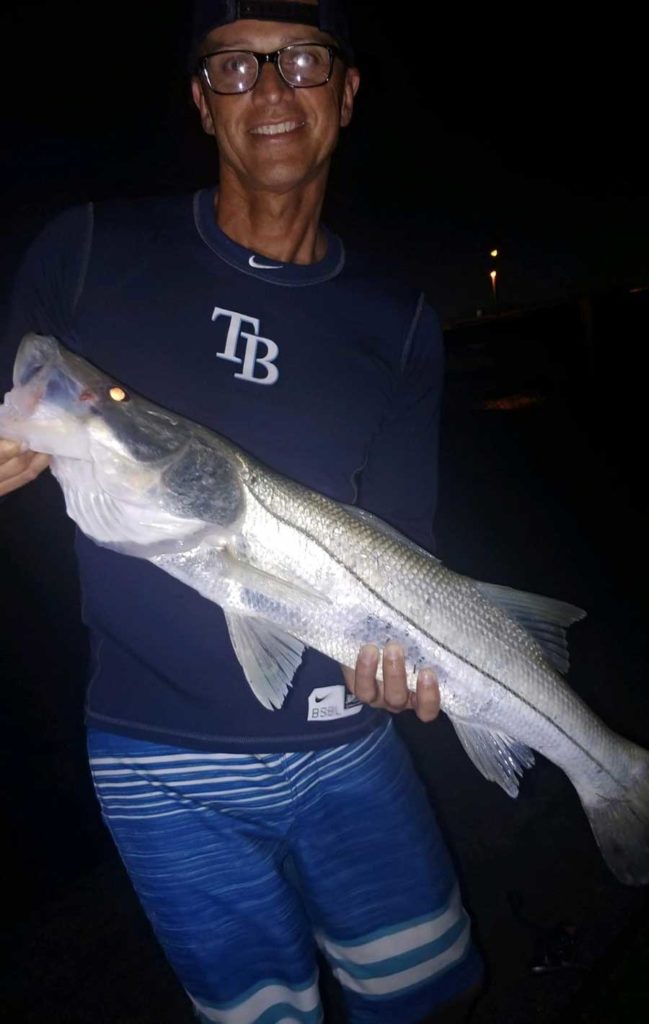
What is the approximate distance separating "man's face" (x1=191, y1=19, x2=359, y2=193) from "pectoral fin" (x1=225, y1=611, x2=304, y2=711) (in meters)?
1.46

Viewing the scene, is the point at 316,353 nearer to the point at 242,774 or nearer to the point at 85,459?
the point at 85,459

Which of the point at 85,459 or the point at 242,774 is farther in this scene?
the point at 242,774

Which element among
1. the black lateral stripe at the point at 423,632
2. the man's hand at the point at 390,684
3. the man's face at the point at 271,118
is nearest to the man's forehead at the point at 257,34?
the man's face at the point at 271,118

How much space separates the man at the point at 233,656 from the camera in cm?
193

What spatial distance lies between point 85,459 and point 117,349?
46cm

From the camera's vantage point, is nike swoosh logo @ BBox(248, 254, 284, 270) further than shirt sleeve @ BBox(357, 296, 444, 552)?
No

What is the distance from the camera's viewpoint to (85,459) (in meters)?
1.75

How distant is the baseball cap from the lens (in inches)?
81.0

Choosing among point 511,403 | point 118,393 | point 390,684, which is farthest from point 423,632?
point 511,403

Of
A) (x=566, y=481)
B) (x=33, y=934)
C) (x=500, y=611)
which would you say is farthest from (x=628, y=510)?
(x=33, y=934)

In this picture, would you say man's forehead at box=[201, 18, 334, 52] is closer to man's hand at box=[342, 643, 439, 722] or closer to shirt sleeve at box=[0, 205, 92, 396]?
shirt sleeve at box=[0, 205, 92, 396]

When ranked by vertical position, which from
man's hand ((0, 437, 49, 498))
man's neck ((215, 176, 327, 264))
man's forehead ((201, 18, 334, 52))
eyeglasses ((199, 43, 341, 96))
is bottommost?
man's hand ((0, 437, 49, 498))

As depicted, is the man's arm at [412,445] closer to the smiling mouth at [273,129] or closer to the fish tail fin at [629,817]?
the smiling mouth at [273,129]

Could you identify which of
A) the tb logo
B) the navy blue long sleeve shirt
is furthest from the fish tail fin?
the tb logo
